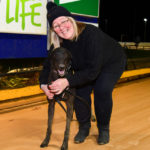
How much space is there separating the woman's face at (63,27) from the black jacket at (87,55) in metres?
0.11

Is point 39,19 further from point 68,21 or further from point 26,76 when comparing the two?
point 26,76

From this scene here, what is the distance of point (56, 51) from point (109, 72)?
0.63 meters

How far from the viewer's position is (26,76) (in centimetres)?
580

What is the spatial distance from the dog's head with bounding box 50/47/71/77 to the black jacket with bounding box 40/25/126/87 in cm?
8

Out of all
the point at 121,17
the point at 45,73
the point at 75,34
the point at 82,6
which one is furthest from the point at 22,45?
the point at 121,17

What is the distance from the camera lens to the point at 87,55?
2.24 metres

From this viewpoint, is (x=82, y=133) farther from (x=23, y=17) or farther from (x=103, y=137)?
(x=23, y=17)

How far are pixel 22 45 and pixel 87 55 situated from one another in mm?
1673

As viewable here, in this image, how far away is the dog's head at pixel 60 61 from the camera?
2.08m

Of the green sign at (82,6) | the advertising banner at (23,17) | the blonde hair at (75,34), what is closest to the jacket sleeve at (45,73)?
the blonde hair at (75,34)

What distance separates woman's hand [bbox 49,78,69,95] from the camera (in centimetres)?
208

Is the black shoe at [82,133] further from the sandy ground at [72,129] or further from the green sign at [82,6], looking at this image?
the green sign at [82,6]

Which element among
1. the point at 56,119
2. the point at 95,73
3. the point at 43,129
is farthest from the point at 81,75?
the point at 56,119

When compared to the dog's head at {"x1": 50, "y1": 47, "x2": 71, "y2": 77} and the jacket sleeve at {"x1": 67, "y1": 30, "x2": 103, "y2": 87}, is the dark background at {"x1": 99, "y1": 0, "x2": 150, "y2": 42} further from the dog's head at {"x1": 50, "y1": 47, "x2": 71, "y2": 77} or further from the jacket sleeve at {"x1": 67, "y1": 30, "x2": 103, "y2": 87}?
the dog's head at {"x1": 50, "y1": 47, "x2": 71, "y2": 77}
